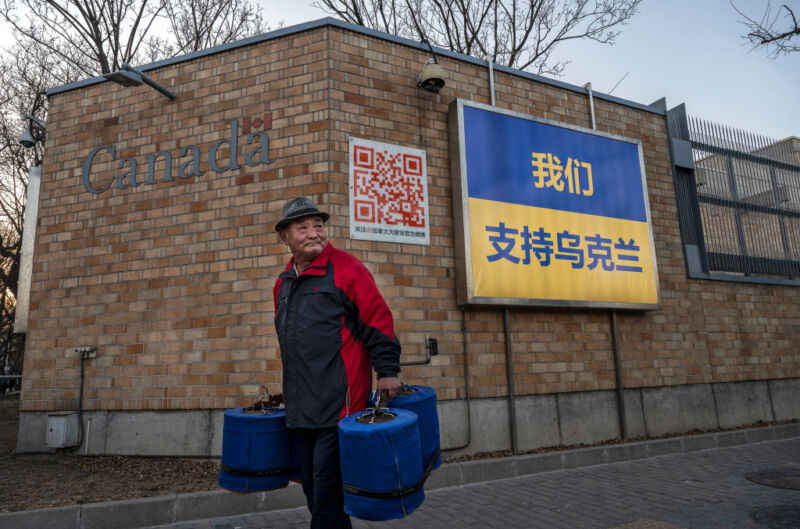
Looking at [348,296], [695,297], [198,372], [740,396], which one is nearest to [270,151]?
[198,372]

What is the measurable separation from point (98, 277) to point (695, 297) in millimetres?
8768

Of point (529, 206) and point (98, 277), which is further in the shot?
point (529, 206)

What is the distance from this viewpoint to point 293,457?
2.92 meters

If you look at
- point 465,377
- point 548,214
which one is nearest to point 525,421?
point 465,377

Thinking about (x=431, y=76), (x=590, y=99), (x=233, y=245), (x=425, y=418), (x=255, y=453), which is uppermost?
(x=590, y=99)

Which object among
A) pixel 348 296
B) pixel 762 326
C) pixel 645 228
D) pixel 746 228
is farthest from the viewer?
pixel 746 228

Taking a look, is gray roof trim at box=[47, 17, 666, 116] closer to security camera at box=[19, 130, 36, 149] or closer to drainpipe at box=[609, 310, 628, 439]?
security camera at box=[19, 130, 36, 149]

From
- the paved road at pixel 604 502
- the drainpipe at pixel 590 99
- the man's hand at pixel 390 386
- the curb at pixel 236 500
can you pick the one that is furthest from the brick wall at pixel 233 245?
the man's hand at pixel 390 386

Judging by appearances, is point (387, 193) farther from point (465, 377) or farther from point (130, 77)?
point (130, 77)

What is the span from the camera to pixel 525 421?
6434mm

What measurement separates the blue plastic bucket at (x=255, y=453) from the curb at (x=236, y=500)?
71.8 inches

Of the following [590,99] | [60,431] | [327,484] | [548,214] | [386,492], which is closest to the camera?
[386,492]

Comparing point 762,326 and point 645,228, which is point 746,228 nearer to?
point 762,326

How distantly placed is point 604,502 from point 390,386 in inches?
119
